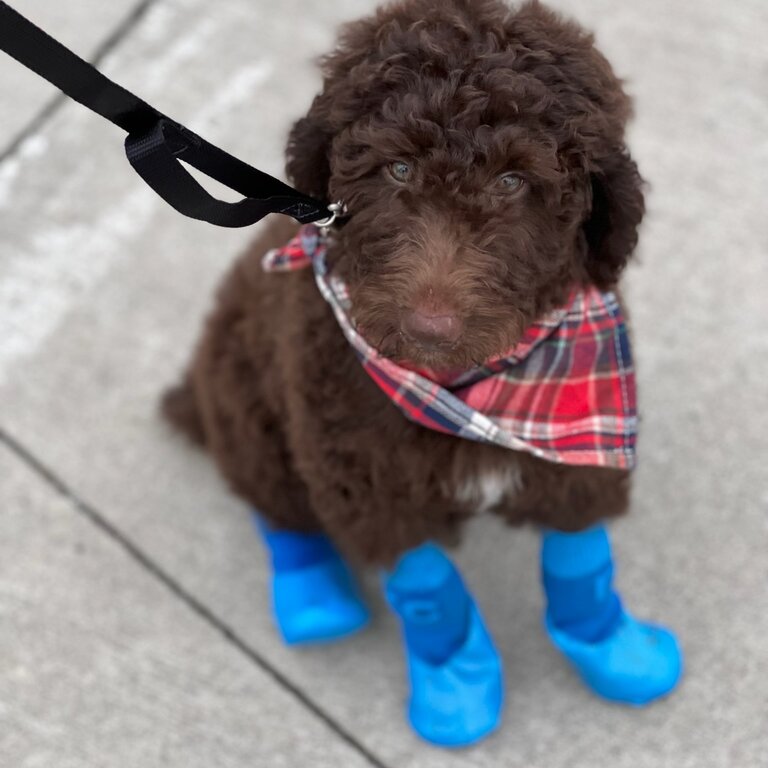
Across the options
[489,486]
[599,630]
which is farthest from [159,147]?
[599,630]

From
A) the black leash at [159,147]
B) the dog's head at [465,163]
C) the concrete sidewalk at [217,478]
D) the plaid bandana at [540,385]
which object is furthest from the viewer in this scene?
the concrete sidewalk at [217,478]

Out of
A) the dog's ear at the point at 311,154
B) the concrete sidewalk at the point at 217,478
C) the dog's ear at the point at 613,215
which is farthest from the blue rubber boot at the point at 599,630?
the dog's ear at the point at 311,154

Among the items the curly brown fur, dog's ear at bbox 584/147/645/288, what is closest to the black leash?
the curly brown fur

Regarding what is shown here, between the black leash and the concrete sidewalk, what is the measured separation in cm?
122

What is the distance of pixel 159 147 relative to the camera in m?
1.51

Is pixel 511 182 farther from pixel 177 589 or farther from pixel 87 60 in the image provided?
pixel 87 60

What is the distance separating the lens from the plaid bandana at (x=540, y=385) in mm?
1874

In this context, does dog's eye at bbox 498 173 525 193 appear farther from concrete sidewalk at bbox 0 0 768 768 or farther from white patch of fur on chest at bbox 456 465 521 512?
concrete sidewalk at bbox 0 0 768 768

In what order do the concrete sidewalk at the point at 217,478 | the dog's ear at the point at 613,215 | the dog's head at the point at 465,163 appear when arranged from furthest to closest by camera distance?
the concrete sidewalk at the point at 217,478
the dog's ear at the point at 613,215
the dog's head at the point at 465,163

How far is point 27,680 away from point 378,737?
0.93 meters

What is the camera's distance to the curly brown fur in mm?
1548

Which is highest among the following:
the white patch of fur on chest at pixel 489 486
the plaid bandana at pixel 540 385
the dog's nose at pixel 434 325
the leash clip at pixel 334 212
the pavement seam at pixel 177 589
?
the leash clip at pixel 334 212

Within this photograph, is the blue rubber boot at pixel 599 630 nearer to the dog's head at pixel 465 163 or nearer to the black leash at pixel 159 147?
the dog's head at pixel 465 163

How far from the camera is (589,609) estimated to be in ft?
7.62
